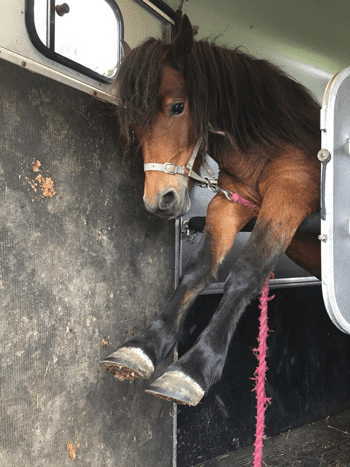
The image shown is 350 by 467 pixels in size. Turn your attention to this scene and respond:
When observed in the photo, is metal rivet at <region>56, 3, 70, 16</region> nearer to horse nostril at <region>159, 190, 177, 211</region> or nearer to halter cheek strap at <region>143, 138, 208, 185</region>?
halter cheek strap at <region>143, 138, 208, 185</region>

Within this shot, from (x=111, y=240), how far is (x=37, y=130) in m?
0.43

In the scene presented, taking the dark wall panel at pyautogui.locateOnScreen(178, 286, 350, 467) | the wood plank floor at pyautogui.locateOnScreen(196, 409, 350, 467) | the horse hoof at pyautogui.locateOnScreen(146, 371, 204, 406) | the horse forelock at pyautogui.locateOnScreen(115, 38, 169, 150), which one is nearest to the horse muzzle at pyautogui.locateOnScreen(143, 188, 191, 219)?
the horse forelock at pyautogui.locateOnScreen(115, 38, 169, 150)

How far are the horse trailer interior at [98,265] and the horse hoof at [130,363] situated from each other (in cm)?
26

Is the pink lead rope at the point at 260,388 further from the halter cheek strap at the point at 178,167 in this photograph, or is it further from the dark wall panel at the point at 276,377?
the dark wall panel at the point at 276,377

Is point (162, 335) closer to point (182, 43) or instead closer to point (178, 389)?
point (178, 389)

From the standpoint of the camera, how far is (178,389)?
3.00ft

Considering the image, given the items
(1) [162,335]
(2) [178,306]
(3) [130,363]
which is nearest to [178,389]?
(3) [130,363]

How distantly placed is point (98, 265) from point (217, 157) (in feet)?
1.78

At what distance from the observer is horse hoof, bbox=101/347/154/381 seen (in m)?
1.02

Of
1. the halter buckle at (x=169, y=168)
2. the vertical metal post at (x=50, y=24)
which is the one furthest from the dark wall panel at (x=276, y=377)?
the vertical metal post at (x=50, y=24)

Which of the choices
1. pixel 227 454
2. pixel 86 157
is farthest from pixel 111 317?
pixel 227 454

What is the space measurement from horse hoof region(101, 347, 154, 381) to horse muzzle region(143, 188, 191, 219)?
39 cm

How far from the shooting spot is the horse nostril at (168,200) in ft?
3.92

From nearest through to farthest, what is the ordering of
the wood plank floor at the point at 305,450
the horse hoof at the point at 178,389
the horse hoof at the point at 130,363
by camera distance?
the horse hoof at the point at 178,389 → the horse hoof at the point at 130,363 → the wood plank floor at the point at 305,450
